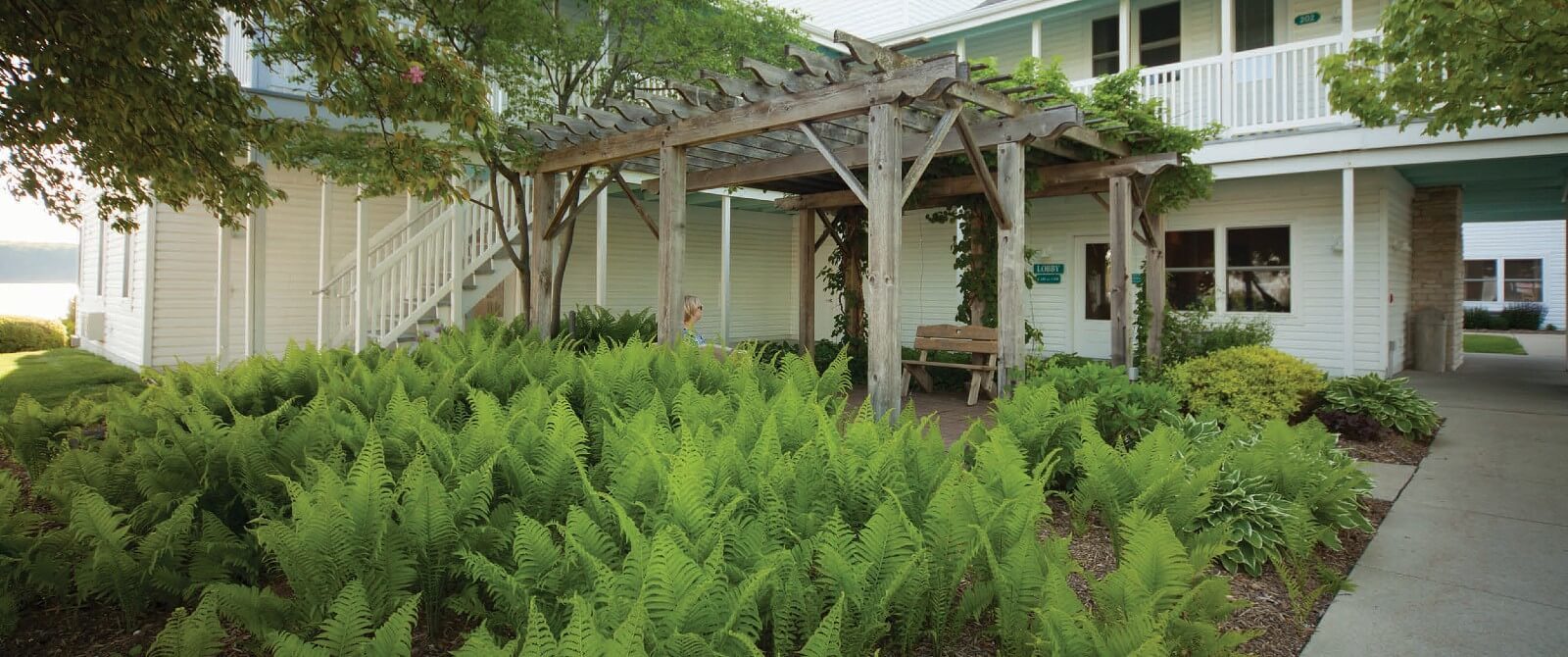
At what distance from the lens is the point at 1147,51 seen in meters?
13.9

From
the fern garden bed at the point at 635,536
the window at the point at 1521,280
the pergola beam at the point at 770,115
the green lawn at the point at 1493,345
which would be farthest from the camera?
the window at the point at 1521,280

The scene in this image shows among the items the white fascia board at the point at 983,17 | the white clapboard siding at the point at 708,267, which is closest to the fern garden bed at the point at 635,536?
the white clapboard siding at the point at 708,267

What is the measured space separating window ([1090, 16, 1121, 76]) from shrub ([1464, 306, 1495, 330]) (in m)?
20.0

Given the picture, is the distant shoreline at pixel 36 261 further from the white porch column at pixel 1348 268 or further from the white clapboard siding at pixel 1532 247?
the white clapboard siding at pixel 1532 247

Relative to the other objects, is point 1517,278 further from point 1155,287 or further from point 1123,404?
point 1123,404

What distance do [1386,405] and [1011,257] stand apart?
349 centimetres

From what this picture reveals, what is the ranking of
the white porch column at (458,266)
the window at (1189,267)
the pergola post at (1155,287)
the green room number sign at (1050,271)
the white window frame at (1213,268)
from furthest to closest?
1. the green room number sign at (1050,271)
2. the window at (1189,267)
3. the white window frame at (1213,268)
4. the white porch column at (458,266)
5. the pergola post at (1155,287)

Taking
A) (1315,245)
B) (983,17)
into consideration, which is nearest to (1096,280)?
(1315,245)

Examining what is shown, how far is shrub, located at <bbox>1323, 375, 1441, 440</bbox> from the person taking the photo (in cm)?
693

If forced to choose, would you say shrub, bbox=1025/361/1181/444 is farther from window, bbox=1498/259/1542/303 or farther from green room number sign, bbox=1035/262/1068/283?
window, bbox=1498/259/1542/303

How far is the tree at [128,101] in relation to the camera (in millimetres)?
4020

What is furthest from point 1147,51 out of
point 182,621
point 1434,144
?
point 182,621

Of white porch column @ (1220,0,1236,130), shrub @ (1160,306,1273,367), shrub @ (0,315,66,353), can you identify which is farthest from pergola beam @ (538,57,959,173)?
shrub @ (0,315,66,353)

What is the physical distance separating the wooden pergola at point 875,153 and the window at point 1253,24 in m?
5.30
